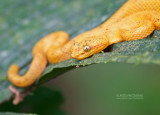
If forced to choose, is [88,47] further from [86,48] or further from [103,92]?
[103,92]

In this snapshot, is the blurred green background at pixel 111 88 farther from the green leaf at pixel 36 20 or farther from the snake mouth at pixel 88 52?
the green leaf at pixel 36 20

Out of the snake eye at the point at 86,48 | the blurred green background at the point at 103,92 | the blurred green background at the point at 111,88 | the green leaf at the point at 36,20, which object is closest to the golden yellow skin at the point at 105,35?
the snake eye at the point at 86,48

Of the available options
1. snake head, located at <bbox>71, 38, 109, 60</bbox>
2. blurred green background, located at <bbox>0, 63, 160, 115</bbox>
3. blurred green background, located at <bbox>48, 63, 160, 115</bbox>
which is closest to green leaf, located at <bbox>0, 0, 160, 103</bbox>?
snake head, located at <bbox>71, 38, 109, 60</bbox>

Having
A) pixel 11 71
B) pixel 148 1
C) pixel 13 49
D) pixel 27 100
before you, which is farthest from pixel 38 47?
pixel 148 1

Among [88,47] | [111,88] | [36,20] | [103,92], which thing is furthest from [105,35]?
[36,20]

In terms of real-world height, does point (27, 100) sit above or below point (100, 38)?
below

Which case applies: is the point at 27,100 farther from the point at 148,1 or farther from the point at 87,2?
the point at 148,1

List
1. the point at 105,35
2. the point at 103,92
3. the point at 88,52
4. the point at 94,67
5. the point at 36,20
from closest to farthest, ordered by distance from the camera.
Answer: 1. the point at 88,52
2. the point at 105,35
3. the point at 36,20
4. the point at 103,92
5. the point at 94,67
